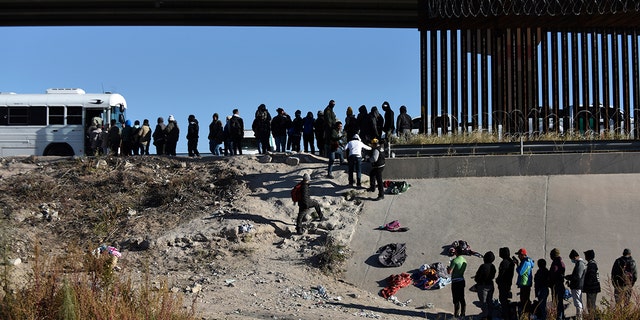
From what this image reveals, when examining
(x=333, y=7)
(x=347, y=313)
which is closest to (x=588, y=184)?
(x=347, y=313)

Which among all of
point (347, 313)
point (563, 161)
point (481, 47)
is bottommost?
point (347, 313)

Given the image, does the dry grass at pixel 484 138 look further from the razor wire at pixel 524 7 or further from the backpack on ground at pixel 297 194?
the backpack on ground at pixel 297 194

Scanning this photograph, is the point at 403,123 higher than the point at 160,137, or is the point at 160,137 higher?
the point at 403,123

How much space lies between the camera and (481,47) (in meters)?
27.3

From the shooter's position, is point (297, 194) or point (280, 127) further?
point (280, 127)

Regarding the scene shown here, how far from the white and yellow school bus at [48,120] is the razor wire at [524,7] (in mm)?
11373

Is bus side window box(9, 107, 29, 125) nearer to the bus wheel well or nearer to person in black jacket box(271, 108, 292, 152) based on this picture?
the bus wheel well

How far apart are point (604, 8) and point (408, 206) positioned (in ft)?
28.6

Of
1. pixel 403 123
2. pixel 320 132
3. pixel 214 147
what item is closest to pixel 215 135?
pixel 214 147

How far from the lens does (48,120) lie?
1179 inches

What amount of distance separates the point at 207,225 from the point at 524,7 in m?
11.2

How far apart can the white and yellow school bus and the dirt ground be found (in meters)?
3.80

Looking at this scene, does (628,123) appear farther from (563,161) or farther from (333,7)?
(333,7)

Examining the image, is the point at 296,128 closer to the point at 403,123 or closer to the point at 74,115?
the point at 403,123
